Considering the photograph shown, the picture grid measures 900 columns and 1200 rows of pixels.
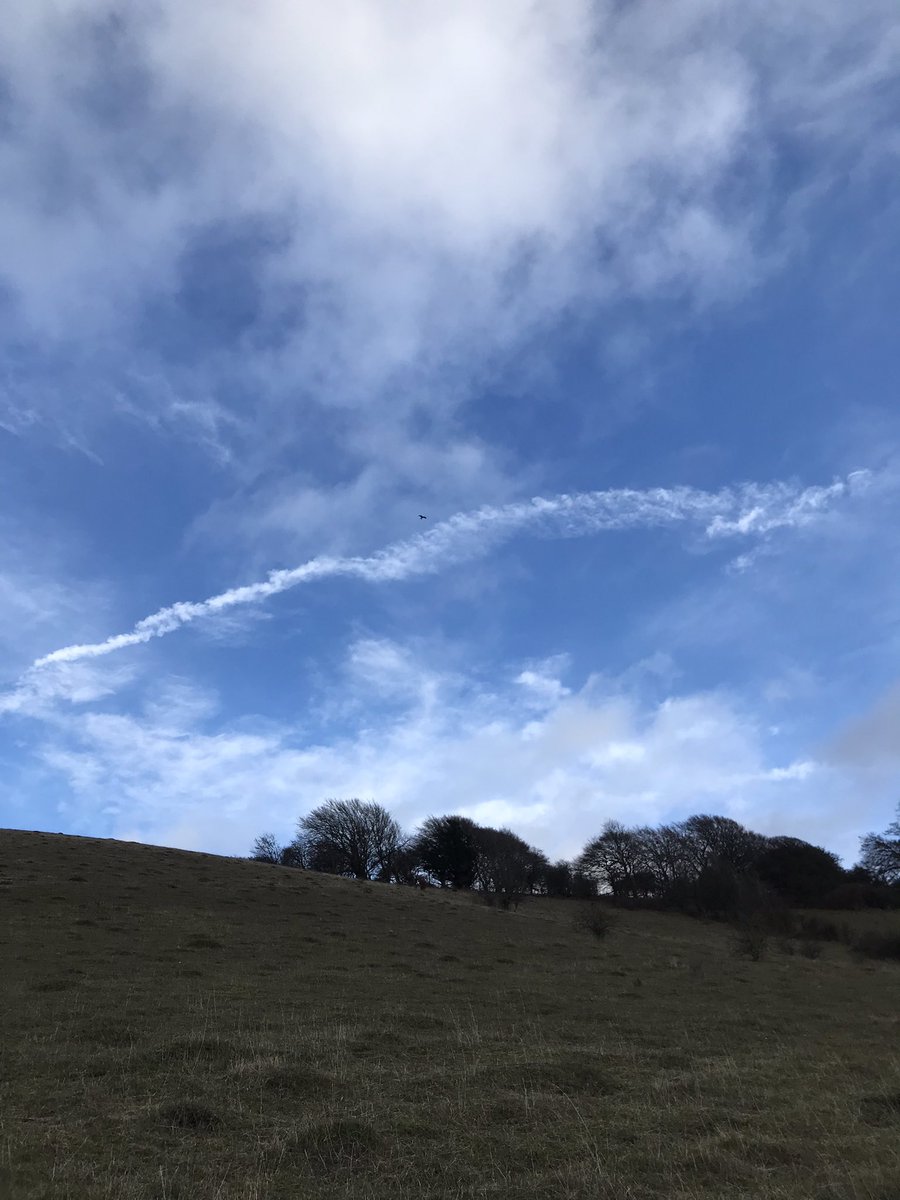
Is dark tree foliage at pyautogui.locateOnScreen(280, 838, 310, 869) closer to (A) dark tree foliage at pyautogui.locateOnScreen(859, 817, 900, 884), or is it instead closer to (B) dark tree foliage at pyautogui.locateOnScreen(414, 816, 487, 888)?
(B) dark tree foliage at pyautogui.locateOnScreen(414, 816, 487, 888)

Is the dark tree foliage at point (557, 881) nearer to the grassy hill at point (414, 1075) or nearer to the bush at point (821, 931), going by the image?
the bush at point (821, 931)

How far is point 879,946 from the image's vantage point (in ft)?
161

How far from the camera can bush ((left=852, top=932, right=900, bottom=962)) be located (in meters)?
47.3

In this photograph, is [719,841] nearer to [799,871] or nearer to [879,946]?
[799,871]

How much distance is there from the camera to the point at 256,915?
3328 cm

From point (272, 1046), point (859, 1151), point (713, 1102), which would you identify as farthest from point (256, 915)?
point (859, 1151)

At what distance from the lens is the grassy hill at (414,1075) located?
7.36m

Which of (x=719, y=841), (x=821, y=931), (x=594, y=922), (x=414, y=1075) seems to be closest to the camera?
(x=414, y=1075)

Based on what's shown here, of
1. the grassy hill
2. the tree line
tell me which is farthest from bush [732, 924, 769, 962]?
the tree line

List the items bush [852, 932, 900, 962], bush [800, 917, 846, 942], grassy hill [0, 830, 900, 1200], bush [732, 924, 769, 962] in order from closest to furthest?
grassy hill [0, 830, 900, 1200] < bush [732, 924, 769, 962] < bush [852, 932, 900, 962] < bush [800, 917, 846, 942]

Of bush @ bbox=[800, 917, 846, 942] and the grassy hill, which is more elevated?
bush @ bbox=[800, 917, 846, 942]

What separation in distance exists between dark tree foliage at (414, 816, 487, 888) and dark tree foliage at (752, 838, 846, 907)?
3295cm

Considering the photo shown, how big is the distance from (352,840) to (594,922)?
5786cm

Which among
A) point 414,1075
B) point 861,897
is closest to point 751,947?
point 414,1075
